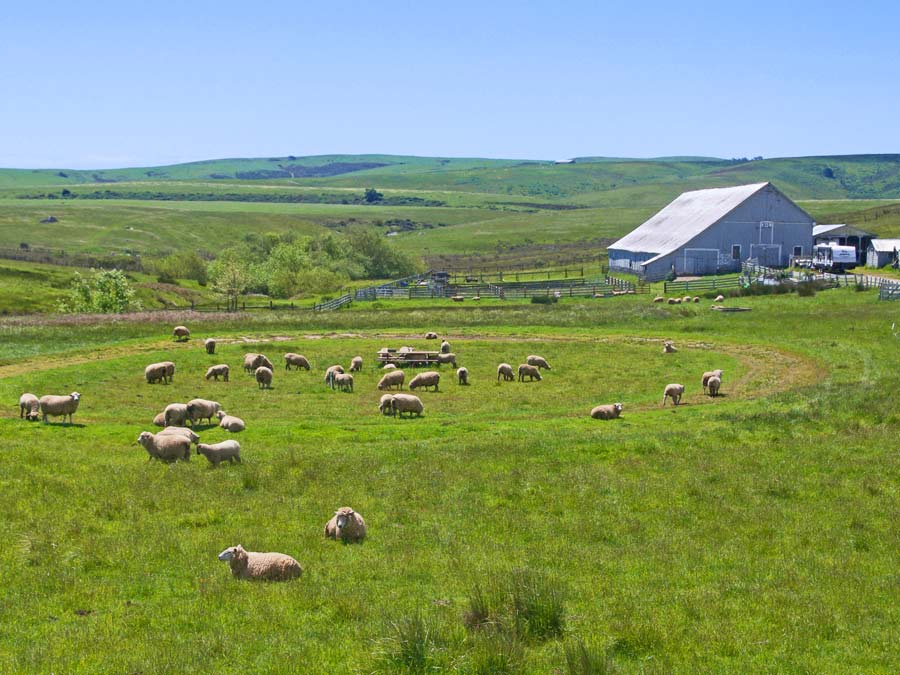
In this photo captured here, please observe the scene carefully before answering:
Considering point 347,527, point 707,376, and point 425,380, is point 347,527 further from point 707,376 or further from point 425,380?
point 707,376

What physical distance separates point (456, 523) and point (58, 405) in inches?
633

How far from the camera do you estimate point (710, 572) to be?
14.3 meters

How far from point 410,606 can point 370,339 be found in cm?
3883

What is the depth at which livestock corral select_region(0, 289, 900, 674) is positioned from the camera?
1116 cm

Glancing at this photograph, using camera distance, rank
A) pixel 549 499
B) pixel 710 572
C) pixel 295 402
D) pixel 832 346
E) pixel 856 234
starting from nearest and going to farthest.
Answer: pixel 710 572, pixel 549 499, pixel 295 402, pixel 832 346, pixel 856 234

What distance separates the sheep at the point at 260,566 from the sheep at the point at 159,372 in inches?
937

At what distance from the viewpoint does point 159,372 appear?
3666 cm

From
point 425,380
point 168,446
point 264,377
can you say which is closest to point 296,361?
point 264,377

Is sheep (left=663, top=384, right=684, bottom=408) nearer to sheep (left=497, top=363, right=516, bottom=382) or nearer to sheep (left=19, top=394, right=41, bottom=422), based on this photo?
sheep (left=497, top=363, right=516, bottom=382)

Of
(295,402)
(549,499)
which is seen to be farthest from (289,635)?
(295,402)

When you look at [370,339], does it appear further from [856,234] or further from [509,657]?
[856,234]

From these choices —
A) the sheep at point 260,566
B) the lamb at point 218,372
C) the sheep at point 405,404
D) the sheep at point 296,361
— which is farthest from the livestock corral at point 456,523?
the sheep at point 296,361

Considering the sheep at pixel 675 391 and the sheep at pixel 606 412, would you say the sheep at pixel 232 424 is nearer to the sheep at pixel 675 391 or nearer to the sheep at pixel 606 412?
the sheep at pixel 606 412

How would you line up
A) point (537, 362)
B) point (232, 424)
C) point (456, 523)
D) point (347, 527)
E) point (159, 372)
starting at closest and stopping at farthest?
point (347, 527) < point (456, 523) < point (232, 424) < point (159, 372) < point (537, 362)
